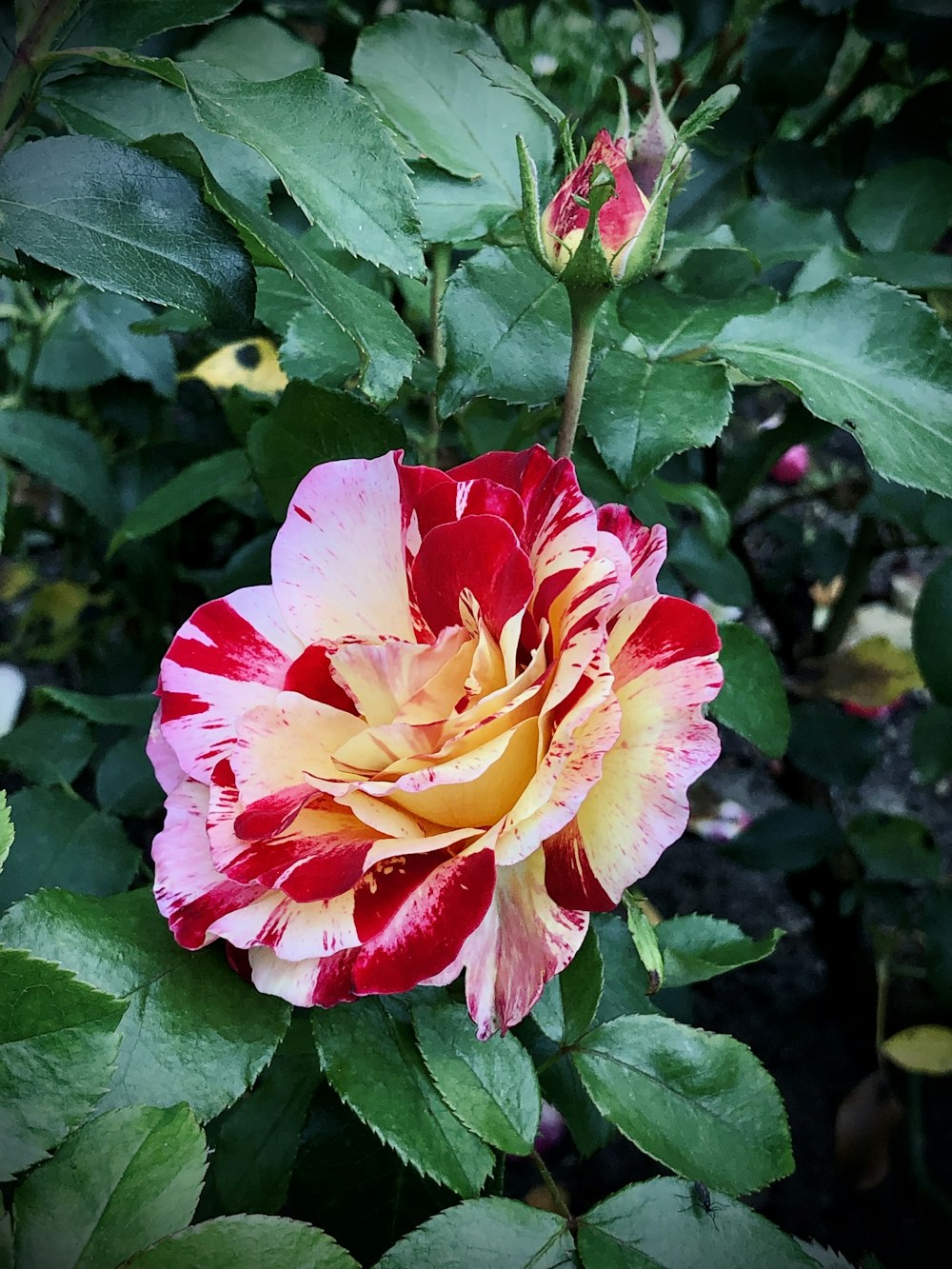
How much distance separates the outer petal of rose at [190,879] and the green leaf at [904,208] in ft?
1.59

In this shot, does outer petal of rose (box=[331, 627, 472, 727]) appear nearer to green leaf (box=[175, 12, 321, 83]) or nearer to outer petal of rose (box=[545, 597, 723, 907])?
outer petal of rose (box=[545, 597, 723, 907])

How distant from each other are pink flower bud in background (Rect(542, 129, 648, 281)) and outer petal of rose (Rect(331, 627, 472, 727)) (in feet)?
0.41

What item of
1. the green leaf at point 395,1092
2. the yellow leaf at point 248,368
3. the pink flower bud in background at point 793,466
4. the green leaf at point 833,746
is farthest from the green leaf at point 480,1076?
the pink flower bud in background at point 793,466

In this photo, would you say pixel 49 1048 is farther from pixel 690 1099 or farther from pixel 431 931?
pixel 690 1099

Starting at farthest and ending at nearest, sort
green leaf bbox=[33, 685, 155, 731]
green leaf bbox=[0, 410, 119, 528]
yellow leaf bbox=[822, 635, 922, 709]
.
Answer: yellow leaf bbox=[822, 635, 922, 709] → green leaf bbox=[0, 410, 119, 528] → green leaf bbox=[33, 685, 155, 731]

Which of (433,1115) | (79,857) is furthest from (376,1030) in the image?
(79,857)

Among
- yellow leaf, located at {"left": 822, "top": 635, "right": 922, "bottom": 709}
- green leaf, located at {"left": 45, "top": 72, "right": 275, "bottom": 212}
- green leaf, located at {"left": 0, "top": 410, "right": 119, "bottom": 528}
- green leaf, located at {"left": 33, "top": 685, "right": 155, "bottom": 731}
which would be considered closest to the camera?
green leaf, located at {"left": 45, "top": 72, "right": 275, "bottom": 212}

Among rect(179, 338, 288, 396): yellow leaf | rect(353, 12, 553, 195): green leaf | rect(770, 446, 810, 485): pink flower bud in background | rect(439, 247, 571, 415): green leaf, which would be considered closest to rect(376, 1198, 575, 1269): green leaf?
rect(439, 247, 571, 415): green leaf

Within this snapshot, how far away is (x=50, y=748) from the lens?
56 cm

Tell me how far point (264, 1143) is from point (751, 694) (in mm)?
299

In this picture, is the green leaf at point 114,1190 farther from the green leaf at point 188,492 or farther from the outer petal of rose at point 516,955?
the green leaf at point 188,492

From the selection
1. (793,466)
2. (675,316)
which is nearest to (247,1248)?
(675,316)

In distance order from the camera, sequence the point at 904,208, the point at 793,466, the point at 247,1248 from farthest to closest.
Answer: the point at 793,466 < the point at 904,208 < the point at 247,1248

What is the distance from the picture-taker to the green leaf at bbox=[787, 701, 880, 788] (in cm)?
83
